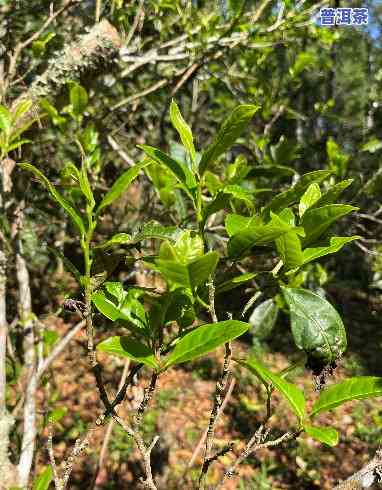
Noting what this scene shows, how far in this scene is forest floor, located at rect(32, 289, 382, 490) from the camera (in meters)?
3.05

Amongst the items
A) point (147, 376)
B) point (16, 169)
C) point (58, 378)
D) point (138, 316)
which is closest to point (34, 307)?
point (58, 378)

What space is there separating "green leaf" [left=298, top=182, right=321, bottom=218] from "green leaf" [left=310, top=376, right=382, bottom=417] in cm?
25

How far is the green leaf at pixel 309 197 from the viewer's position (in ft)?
2.34

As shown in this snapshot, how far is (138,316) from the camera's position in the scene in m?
0.68

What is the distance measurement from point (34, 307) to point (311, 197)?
157 inches

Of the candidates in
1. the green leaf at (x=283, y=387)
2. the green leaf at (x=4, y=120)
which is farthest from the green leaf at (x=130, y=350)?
the green leaf at (x=4, y=120)

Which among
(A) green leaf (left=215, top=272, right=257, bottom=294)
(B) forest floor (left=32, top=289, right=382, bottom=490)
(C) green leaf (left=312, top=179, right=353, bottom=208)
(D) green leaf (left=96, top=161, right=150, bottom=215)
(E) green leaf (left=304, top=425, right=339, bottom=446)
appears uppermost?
(D) green leaf (left=96, top=161, right=150, bottom=215)

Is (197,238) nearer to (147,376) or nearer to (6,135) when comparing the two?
(6,135)

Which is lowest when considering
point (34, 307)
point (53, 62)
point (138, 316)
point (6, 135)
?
point (34, 307)

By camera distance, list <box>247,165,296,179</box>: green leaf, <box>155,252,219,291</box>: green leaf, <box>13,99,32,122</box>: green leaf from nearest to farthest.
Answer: <box>155,252,219,291</box>: green leaf → <box>247,165,296,179</box>: green leaf → <box>13,99,32,122</box>: green leaf

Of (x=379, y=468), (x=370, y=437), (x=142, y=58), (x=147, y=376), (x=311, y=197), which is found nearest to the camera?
(x=379, y=468)

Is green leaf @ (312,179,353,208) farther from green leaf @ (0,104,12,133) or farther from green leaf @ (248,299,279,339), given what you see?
green leaf @ (0,104,12,133)

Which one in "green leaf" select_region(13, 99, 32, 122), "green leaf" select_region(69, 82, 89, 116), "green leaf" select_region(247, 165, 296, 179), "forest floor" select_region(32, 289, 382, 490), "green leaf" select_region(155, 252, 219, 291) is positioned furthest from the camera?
"forest floor" select_region(32, 289, 382, 490)

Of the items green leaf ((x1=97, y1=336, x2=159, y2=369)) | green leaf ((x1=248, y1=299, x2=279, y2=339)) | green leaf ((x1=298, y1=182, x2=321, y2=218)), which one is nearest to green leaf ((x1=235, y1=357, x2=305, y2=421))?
green leaf ((x1=97, y1=336, x2=159, y2=369))
